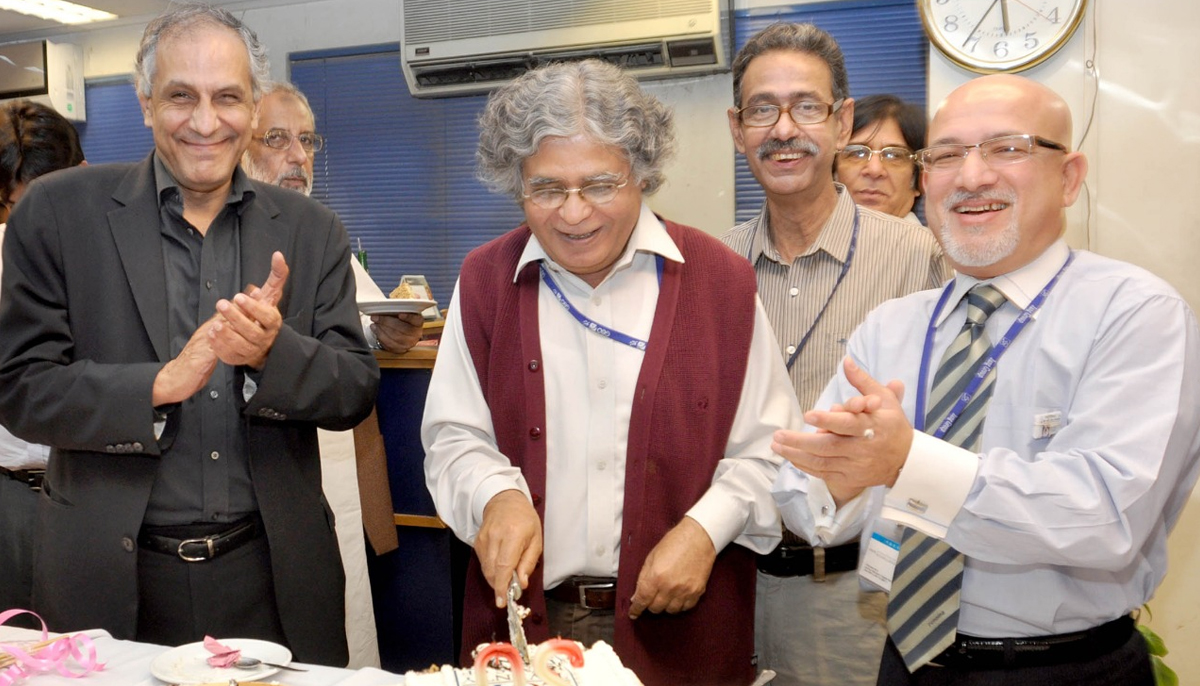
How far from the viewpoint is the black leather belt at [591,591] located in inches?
68.4

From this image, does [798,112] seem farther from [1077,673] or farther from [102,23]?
[102,23]

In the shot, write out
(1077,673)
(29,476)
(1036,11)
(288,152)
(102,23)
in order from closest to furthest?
(1077,673)
(29,476)
(288,152)
(1036,11)
(102,23)

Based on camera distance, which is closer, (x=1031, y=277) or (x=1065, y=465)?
(x=1065, y=465)

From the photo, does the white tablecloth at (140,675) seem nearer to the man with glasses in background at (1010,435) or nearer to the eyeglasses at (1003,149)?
the man with glasses in background at (1010,435)

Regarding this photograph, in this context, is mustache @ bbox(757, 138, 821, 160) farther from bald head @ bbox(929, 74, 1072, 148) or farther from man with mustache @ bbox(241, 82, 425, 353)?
man with mustache @ bbox(241, 82, 425, 353)

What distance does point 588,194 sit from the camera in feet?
5.70

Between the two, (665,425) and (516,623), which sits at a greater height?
(665,425)

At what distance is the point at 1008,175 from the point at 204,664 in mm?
1432

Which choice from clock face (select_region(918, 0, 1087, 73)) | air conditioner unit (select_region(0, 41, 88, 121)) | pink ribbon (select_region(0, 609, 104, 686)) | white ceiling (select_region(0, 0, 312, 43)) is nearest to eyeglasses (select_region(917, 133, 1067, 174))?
pink ribbon (select_region(0, 609, 104, 686))

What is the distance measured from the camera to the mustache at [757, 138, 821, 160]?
2.12m

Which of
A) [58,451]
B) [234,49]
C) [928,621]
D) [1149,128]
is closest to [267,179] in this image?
[234,49]

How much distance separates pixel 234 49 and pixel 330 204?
4.88 m

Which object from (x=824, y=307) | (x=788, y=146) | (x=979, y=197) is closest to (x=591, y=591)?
(x=824, y=307)

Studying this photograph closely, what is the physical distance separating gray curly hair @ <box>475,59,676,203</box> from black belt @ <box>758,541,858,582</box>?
0.82 m
